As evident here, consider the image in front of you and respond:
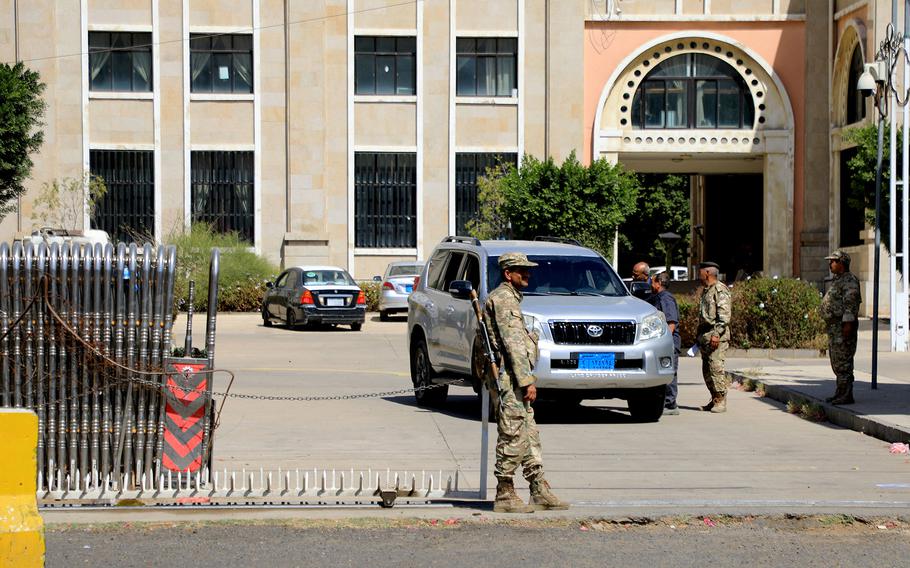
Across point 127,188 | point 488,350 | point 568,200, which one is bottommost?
point 488,350

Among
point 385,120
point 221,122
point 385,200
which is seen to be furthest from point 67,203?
point 385,120

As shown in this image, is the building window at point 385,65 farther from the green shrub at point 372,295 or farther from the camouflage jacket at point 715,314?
the camouflage jacket at point 715,314

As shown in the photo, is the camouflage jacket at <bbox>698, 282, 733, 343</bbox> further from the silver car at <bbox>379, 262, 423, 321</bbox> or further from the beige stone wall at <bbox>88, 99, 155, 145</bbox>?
the beige stone wall at <bbox>88, 99, 155, 145</bbox>

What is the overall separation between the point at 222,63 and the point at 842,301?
3158 centimetres

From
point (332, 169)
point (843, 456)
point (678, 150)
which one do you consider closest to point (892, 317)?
point (843, 456)

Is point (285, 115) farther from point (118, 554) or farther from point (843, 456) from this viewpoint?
point (118, 554)

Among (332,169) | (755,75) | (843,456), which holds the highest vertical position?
(755,75)

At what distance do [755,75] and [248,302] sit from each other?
17993mm

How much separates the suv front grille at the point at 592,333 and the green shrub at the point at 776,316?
377 inches

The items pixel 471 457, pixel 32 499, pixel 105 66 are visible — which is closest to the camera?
pixel 32 499

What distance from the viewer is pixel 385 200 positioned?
44.4 meters

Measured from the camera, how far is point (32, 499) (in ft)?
22.2

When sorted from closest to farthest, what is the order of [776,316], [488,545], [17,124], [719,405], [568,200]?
[488,545] → [719,405] → [776,316] → [17,124] → [568,200]

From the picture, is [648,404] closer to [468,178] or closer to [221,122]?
[468,178]
